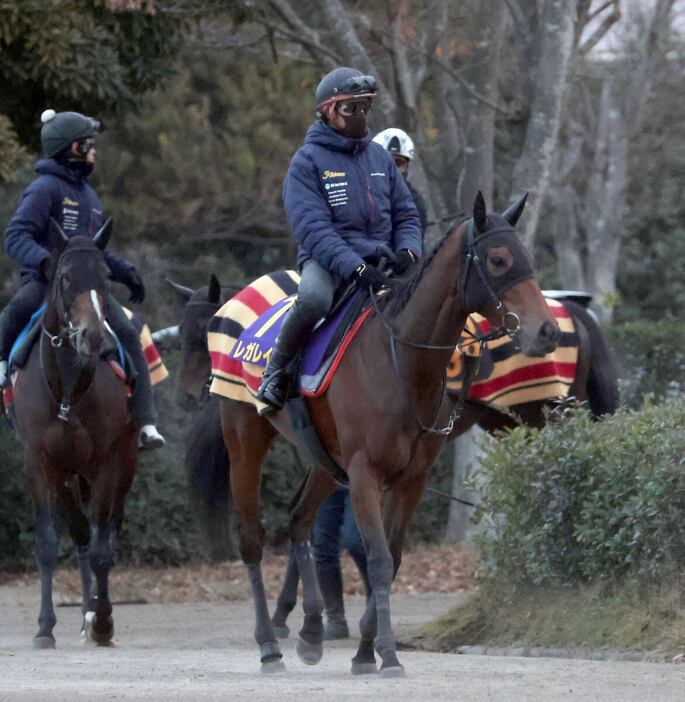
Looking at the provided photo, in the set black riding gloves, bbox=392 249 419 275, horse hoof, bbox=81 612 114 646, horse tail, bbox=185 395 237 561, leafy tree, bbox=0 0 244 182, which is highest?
leafy tree, bbox=0 0 244 182

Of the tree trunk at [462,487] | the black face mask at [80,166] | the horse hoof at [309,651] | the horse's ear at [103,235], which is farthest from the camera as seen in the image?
the tree trunk at [462,487]

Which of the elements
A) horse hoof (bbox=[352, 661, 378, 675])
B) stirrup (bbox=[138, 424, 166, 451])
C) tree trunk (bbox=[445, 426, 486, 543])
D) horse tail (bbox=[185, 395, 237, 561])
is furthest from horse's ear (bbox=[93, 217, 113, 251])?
tree trunk (bbox=[445, 426, 486, 543])

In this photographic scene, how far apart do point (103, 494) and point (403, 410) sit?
3546mm

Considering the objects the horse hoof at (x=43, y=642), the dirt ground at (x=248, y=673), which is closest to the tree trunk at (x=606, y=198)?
the dirt ground at (x=248, y=673)

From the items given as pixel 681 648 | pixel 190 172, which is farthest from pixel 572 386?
pixel 190 172

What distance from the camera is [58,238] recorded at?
1033 centimetres

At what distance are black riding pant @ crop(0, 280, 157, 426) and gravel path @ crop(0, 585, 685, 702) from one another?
1578 millimetres

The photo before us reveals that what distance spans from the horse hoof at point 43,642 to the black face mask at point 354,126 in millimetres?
3899

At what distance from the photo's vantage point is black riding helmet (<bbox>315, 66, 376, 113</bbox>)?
8.41 metres

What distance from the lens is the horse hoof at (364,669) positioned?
7973mm

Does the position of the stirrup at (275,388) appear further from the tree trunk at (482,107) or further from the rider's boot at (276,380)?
the tree trunk at (482,107)

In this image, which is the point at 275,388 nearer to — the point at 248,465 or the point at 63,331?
the point at 248,465

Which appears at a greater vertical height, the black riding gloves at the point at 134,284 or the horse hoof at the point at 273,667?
the black riding gloves at the point at 134,284

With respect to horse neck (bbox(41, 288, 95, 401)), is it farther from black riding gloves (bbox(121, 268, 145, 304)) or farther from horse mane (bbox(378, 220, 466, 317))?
horse mane (bbox(378, 220, 466, 317))
